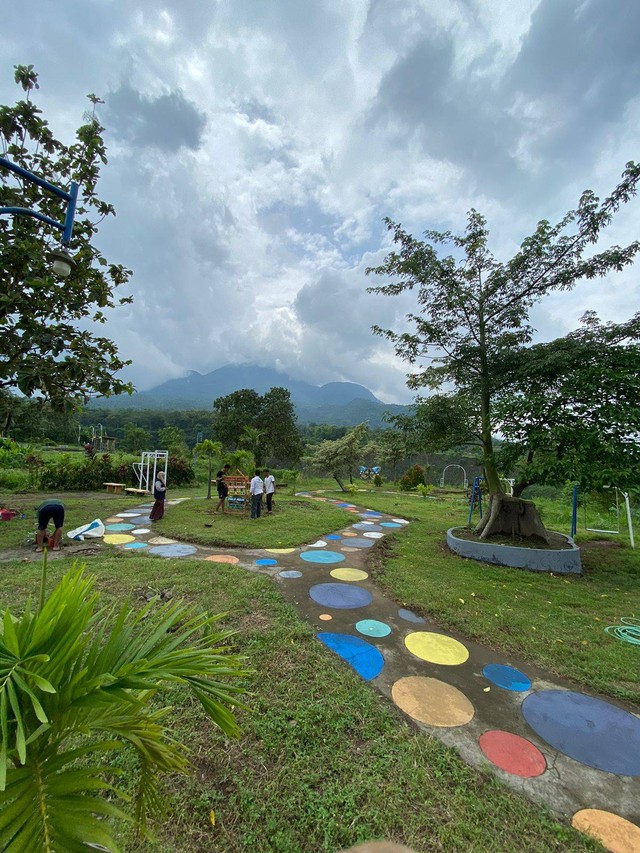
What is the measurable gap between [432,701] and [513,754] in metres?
0.53

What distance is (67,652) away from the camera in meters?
1.04

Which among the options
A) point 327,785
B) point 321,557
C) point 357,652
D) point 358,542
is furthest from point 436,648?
point 358,542

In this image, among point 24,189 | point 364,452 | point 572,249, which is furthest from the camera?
point 364,452

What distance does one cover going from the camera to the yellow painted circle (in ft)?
20.3

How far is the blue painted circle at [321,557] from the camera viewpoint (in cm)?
554

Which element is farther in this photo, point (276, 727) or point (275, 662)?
point (275, 662)

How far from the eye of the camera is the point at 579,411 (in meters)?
5.17

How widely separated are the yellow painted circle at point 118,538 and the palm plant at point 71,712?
574 centimetres

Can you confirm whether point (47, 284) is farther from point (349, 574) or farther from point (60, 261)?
point (349, 574)

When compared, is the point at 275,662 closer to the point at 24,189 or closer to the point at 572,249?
the point at 24,189

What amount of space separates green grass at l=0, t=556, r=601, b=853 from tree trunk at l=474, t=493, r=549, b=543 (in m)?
5.04

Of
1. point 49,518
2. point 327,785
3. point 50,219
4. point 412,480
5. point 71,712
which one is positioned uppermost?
point 50,219

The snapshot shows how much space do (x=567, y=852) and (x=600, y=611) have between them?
3605mm

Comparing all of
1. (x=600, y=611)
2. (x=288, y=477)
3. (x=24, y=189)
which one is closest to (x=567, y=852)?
(x=600, y=611)
